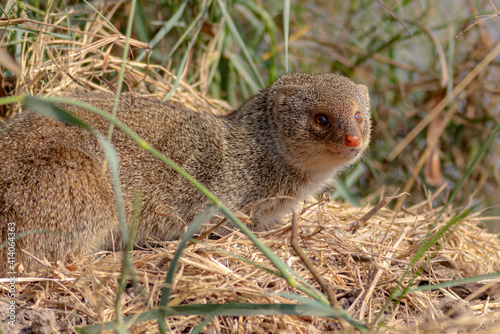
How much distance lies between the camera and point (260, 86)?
13.8ft

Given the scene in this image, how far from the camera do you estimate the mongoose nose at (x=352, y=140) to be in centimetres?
280

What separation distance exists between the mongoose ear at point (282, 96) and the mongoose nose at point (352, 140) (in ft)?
1.69

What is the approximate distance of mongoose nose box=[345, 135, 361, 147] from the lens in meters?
2.80

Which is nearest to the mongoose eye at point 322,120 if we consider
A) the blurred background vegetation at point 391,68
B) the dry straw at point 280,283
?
the dry straw at point 280,283

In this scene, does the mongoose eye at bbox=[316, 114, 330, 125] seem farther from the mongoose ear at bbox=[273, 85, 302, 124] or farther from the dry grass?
the dry grass

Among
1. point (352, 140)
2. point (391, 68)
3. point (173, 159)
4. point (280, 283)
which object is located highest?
point (391, 68)

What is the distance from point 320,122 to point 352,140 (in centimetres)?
27

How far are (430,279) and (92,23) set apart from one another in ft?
10.1

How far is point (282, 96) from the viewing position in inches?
125

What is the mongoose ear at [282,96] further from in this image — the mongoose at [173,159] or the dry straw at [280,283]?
the dry straw at [280,283]

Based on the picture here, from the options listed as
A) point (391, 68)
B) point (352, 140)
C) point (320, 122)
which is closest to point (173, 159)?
point (320, 122)

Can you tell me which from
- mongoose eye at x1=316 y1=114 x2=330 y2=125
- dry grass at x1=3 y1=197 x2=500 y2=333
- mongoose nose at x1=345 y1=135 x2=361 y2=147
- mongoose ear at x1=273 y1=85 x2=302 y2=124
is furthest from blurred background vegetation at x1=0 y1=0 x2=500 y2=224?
dry grass at x1=3 y1=197 x2=500 y2=333

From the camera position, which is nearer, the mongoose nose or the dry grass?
the dry grass

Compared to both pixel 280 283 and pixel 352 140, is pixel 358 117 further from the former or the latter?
pixel 280 283
